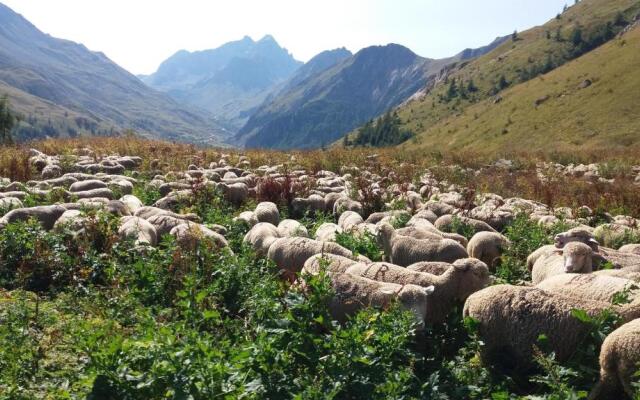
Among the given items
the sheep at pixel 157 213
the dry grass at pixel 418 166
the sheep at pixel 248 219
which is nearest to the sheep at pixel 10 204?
the sheep at pixel 157 213

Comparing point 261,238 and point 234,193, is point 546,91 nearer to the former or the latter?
point 234,193

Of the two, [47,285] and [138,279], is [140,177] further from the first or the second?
[138,279]

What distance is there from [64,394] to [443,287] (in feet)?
16.8

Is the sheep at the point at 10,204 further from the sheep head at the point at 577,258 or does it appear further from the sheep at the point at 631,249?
the sheep at the point at 631,249

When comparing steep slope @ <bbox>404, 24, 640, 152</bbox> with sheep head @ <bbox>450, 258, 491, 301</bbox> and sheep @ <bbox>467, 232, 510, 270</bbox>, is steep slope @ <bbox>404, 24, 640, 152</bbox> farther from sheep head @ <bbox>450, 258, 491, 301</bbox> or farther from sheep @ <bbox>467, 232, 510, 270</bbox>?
sheep head @ <bbox>450, 258, 491, 301</bbox>

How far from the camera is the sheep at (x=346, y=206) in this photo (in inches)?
572

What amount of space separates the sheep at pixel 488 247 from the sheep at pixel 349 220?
3094 mm

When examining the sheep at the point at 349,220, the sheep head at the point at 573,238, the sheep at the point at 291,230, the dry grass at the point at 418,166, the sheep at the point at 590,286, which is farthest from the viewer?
the dry grass at the point at 418,166

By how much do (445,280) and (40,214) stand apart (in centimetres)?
944

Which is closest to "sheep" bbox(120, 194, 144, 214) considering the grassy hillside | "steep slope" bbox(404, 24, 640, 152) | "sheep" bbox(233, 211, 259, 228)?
"sheep" bbox(233, 211, 259, 228)

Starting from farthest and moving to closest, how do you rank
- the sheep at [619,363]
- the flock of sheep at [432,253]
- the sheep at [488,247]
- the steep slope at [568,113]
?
the steep slope at [568,113]
the sheep at [488,247]
the flock of sheep at [432,253]
the sheep at [619,363]

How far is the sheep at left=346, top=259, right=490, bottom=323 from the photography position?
280 inches

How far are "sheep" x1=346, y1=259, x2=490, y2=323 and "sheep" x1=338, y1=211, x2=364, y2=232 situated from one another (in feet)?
14.0

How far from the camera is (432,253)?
9.25 metres
